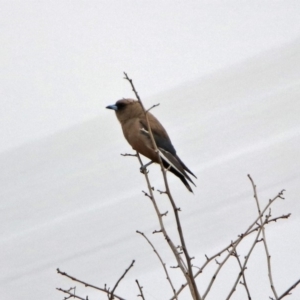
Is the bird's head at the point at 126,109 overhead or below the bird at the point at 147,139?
overhead

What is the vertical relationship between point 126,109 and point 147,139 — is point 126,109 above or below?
above

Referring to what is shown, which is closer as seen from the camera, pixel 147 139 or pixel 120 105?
pixel 147 139

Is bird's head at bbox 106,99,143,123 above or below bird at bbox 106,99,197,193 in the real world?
above

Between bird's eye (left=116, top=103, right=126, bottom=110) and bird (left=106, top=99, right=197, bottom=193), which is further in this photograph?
bird's eye (left=116, top=103, right=126, bottom=110)

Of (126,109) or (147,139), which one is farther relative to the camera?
(126,109)

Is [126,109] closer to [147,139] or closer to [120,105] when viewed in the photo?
[120,105]

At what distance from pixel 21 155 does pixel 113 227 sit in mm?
721

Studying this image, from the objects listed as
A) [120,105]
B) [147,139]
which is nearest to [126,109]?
[120,105]

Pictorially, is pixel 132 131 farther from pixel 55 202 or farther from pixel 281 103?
pixel 281 103

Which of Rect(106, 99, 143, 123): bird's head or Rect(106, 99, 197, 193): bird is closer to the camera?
Rect(106, 99, 197, 193): bird

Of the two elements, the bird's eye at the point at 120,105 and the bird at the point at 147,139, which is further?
the bird's eye at the point at 120,105

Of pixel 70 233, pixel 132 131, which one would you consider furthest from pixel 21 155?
pixel 132 131

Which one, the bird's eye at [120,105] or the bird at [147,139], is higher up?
the bird's eye at [120,105]

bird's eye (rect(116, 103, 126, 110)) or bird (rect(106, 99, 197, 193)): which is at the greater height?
bird's eye (rect(116, 103, 126, 110))
